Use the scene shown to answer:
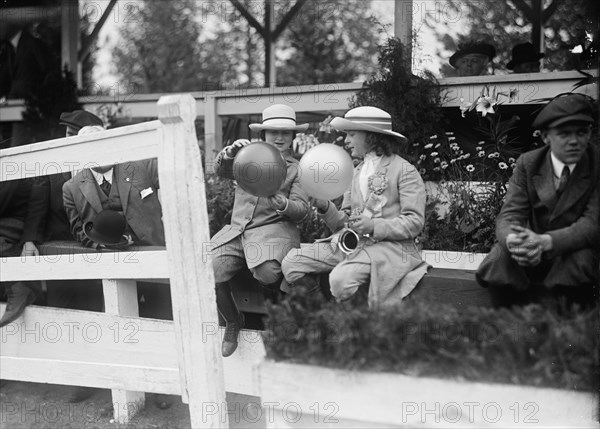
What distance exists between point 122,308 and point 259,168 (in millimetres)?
1543

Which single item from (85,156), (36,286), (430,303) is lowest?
(36,286)

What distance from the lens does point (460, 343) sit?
2.16 meters

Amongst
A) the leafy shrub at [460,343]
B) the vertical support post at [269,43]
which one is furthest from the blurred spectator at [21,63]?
the leafy shrub at [460,343]

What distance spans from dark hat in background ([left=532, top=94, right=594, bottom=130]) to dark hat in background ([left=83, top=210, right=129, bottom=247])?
104 inches

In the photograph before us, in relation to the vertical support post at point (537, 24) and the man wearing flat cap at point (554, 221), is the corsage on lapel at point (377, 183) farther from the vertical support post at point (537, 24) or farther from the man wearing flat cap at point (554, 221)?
the vertical support post at point (537, 24)

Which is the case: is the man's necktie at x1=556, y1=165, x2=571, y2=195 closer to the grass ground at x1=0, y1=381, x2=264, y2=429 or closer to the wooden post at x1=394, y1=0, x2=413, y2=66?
the grass ground at x1=0, y1=381, x2=264, y2=429

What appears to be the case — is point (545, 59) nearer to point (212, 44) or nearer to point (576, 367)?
point (576, 367)

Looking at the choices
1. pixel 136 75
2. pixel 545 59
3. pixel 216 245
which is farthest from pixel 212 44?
pixel 216 245

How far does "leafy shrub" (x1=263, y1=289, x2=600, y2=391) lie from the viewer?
2.11 meters

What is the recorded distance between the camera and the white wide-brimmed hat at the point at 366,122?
10.3 feet

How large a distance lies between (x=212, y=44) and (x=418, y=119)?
10118mm

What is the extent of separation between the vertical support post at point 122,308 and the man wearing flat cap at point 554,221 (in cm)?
232

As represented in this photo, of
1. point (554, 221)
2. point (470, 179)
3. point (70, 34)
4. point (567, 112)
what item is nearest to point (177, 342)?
point (554, 221)

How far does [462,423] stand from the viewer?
7.29 feet
